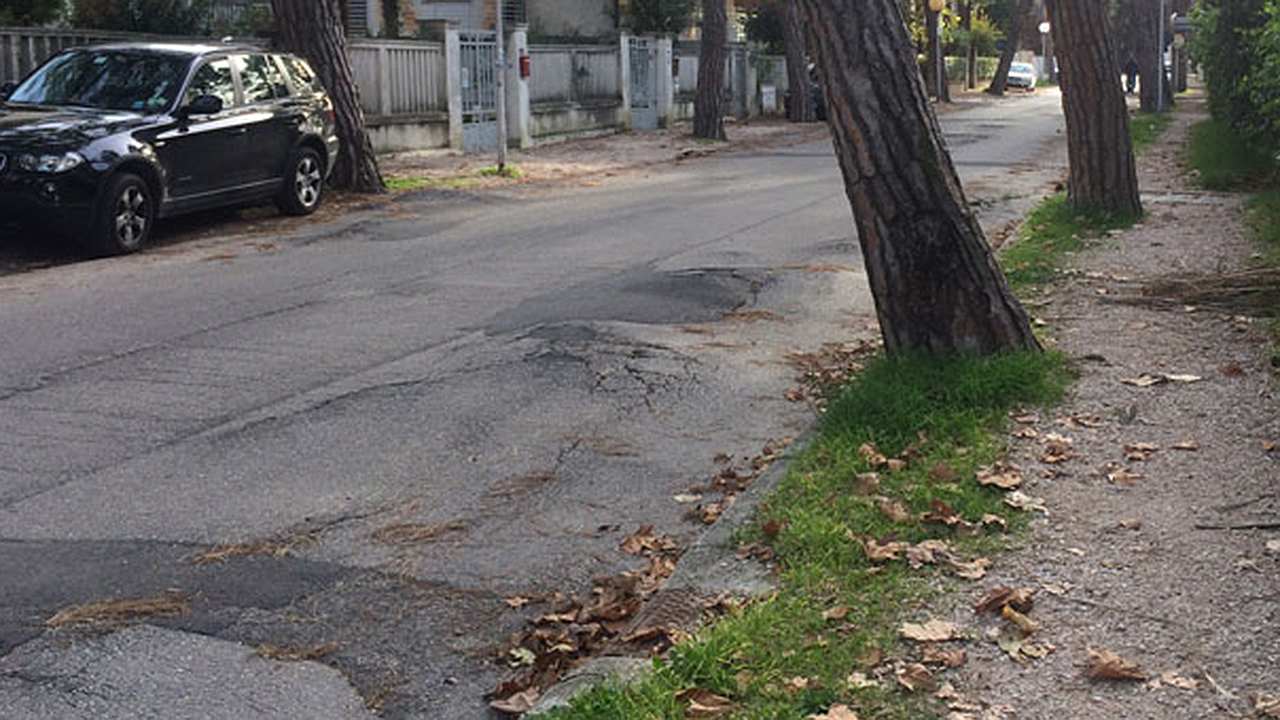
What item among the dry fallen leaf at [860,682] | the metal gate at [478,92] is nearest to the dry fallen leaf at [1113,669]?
the dry fallen leaf at [860,682]

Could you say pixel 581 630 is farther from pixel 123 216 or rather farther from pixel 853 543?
pixel 123 216

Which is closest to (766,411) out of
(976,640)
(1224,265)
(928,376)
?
(928,376)

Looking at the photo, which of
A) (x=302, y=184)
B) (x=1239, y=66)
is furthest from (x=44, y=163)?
(x=1239, y=66)

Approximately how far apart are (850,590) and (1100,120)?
11219 mm

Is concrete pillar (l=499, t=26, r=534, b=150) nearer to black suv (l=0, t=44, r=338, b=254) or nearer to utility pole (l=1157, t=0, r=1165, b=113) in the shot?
black suv (l=0, t=44, r=338, b=254)

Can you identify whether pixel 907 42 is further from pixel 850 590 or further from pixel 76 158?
pixel 76 158

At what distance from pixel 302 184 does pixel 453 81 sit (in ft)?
32.0

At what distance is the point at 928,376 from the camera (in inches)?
297

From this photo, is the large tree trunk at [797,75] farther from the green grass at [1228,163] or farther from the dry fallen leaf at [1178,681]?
the dry fallen leaf at [1178,681]

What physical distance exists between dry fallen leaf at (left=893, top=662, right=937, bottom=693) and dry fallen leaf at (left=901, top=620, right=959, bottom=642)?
0.19 m

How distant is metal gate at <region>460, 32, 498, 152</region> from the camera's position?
27219 mm

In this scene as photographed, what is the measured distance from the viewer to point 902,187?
25.6ft

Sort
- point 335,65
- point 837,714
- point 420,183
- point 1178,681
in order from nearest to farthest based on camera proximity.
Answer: point 837,714 → point 1178,681 → point 335,65 → point 420,183

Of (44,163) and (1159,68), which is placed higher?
(1159,68)
